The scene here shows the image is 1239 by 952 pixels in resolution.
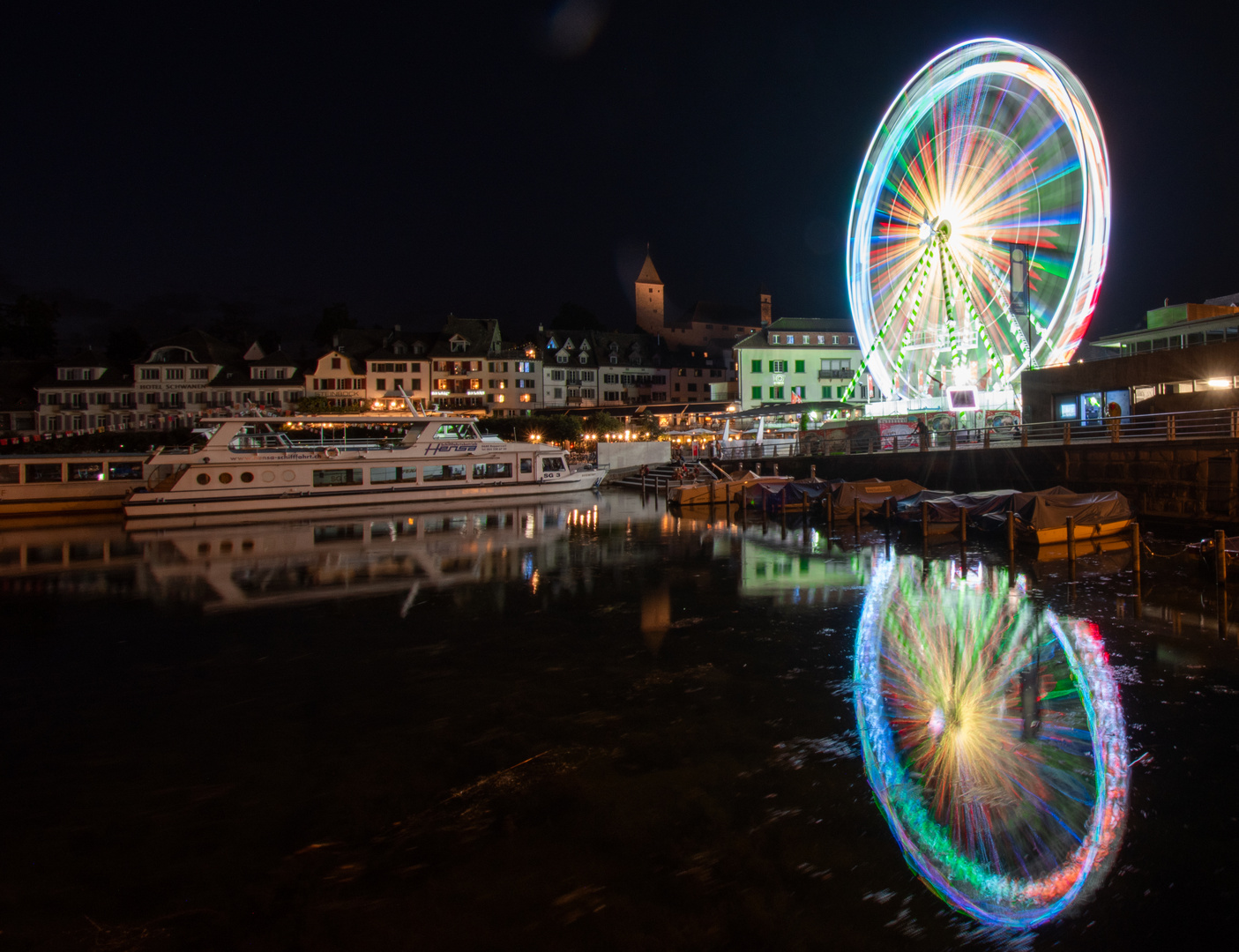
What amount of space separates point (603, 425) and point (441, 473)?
3007cm

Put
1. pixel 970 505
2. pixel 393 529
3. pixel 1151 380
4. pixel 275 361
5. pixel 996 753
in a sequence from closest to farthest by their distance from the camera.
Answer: pixel 996 753, pixel 970 505, pixel 393 529, pixel 1151 380, pixel 275 361

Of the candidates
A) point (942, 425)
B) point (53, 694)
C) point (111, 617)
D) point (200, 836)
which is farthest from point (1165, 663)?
point (942, 425)

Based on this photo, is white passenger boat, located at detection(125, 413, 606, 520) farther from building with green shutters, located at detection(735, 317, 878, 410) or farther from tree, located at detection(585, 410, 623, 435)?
building with green shutters, located at detection(735, 317, 878, 410)

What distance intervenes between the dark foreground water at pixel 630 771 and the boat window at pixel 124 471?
1076 inches

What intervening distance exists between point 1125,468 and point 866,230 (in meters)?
21.1

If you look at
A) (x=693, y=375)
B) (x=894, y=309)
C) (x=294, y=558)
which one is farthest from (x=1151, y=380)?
(x=693, y=375)

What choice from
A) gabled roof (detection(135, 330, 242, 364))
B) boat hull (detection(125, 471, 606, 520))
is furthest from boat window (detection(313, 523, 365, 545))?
gabled roof (detection(135, 330, 242, 364))

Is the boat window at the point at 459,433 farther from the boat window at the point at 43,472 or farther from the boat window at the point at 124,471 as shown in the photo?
the boat window at the point at 43,472

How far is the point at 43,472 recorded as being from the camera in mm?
33344

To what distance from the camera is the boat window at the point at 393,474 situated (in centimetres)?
3216

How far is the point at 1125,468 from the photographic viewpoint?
20.8 metres

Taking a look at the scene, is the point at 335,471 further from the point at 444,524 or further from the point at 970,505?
the point at 970,505

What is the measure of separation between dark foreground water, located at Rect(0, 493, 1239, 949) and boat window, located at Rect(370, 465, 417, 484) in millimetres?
19178

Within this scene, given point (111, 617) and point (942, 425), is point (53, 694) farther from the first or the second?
point (942, 425)
